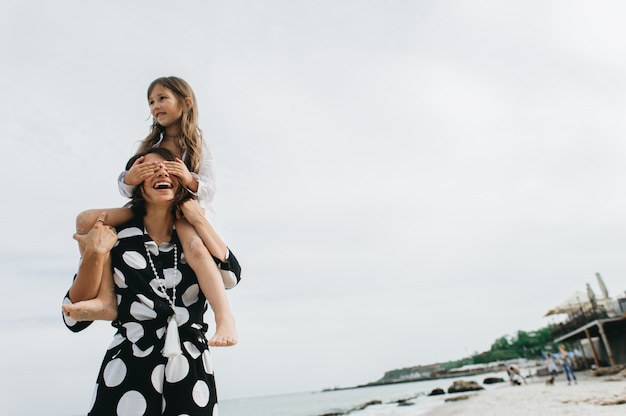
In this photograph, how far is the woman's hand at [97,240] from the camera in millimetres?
1650

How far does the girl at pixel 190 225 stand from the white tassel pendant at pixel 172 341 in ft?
0.65

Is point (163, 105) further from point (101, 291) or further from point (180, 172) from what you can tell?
point (101, 291)

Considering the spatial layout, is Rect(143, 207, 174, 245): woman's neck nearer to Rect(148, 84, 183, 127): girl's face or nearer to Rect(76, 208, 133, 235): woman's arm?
Rect(76, 208, 133, 235): woman's arm

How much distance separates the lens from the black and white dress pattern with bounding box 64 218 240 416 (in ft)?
5.06

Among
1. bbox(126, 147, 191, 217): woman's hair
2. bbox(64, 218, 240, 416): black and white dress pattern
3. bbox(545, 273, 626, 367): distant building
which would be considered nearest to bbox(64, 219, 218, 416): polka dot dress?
bbox(64, 218, 240, 416): black and white dress pattern

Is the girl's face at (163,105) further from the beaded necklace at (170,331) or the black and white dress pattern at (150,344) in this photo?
the beaded necklace at (170,331)

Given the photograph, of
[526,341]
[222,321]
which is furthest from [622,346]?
[526,341]

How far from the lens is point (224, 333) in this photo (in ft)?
6.06

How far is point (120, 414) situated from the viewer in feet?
4.91

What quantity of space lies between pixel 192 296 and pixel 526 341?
94043 millimetres

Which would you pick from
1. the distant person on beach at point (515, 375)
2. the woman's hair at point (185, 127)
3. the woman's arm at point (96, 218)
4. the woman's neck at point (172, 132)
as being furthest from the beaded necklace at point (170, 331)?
the distant person on beach at point (515, 375)

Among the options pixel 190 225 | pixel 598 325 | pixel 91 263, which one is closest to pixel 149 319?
pixel 91 263

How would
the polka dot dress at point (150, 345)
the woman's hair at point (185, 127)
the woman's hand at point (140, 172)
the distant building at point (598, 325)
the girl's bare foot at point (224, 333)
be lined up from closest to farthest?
the polka dot dress at point (150, 345) → the girl's bare foot at point (224, 333) → the woman's hand at point (140, 172) → the woman's hair at point (185, 127) → the distant building at point (598, 325)

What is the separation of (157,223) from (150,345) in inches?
23.9
